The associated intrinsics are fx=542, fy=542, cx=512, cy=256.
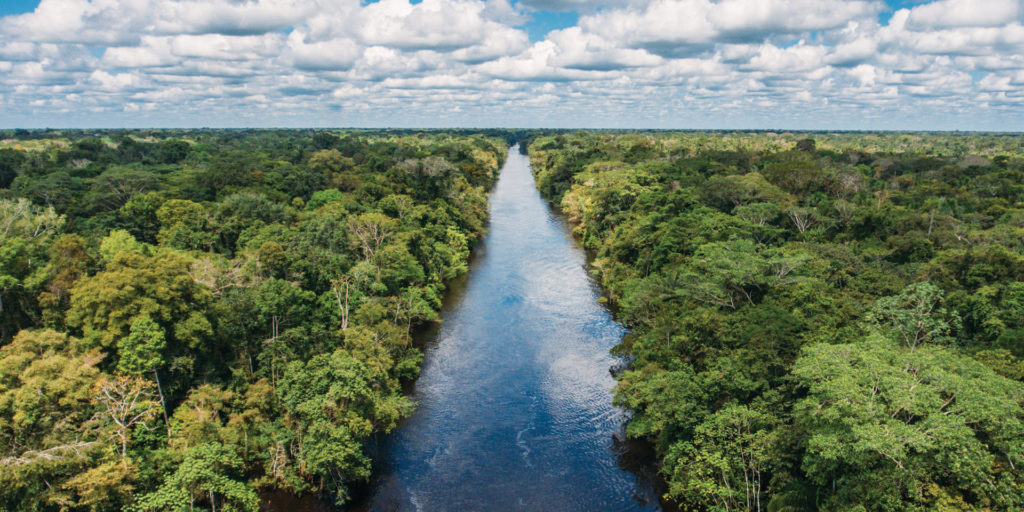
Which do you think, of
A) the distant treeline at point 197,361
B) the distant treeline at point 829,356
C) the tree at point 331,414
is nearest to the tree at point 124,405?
the distant treeline at point 197,361

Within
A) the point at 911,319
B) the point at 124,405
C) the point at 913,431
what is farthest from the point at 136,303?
the point at 911,319

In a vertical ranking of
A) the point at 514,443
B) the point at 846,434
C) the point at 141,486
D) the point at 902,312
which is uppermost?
the point at 902,312

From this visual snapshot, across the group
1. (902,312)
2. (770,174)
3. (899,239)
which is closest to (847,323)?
(902,312)

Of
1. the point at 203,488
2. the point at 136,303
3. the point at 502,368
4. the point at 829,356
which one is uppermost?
the point at 136,303

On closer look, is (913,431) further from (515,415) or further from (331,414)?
(331,414)

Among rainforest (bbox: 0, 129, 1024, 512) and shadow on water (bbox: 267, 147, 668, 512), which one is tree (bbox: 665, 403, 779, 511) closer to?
rainforest (bbox: 0, 129, 1024, 512)

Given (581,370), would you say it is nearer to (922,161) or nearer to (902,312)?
(902,312)

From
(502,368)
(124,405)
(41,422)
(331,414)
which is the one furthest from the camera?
(502,368)

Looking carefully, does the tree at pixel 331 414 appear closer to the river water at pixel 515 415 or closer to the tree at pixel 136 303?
the river water at pixel 515 415
